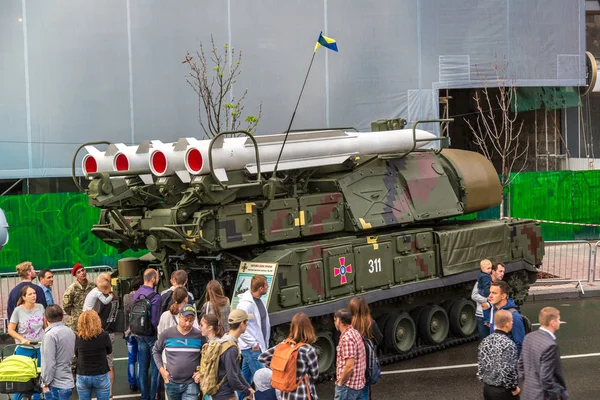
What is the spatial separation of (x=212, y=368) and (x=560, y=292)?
11860 mm

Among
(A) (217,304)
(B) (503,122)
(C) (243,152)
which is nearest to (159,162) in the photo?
(C) (243,152)

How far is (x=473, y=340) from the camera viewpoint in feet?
48.3

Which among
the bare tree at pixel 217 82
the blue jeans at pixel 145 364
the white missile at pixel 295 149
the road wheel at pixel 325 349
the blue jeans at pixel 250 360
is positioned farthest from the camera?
the bare tree at pixel 217 82

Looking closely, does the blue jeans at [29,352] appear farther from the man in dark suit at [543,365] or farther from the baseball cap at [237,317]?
the man in dark suit at [543,365]

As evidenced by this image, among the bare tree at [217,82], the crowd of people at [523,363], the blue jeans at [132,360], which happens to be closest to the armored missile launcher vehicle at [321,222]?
the blue jeans at [132,360]

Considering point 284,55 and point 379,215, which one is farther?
point 284,55

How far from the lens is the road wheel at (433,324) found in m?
13.9

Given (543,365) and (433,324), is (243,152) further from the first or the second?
(543,365)

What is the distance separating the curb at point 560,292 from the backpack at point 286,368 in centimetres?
1101

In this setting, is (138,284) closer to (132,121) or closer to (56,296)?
(56,296)

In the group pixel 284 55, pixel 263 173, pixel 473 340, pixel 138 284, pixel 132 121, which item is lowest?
pixel 473 340

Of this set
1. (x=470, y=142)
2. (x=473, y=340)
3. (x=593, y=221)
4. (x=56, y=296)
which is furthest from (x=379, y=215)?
(x=470, y=142)

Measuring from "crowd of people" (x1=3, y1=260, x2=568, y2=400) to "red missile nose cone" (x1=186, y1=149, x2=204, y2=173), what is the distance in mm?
1508

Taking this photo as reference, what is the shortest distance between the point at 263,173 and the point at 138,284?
2324 mm
